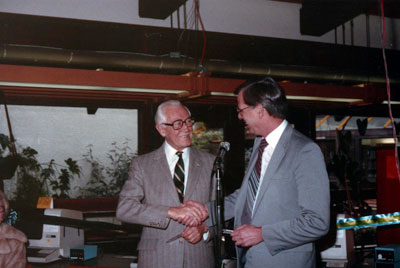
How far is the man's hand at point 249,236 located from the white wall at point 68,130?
7.05 metres

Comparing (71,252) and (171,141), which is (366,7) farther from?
(71,252)

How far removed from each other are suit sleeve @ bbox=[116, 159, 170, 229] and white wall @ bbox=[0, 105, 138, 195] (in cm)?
622

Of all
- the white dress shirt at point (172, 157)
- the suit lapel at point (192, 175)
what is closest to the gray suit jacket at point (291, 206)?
the suit lapel at point (192, 175)

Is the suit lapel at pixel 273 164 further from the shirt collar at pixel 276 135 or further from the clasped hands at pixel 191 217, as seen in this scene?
the clasped hands at pixel 191 217

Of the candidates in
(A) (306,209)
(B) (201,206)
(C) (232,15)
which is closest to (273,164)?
(A) (306,209)

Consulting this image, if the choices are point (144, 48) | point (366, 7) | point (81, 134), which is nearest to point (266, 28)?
point (366, 7)

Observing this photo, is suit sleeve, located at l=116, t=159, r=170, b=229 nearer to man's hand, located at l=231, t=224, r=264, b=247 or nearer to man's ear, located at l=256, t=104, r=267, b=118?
man's hand, located at l=231, t=224, r=264, b=247

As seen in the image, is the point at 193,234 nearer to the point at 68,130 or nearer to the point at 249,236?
the point at 249,236

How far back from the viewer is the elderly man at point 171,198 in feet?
8.38

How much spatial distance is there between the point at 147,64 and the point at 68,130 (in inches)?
186

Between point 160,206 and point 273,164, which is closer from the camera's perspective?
point 273,164

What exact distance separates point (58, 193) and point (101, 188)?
90 cm

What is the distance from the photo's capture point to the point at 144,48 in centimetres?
647

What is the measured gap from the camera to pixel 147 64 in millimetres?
4676
